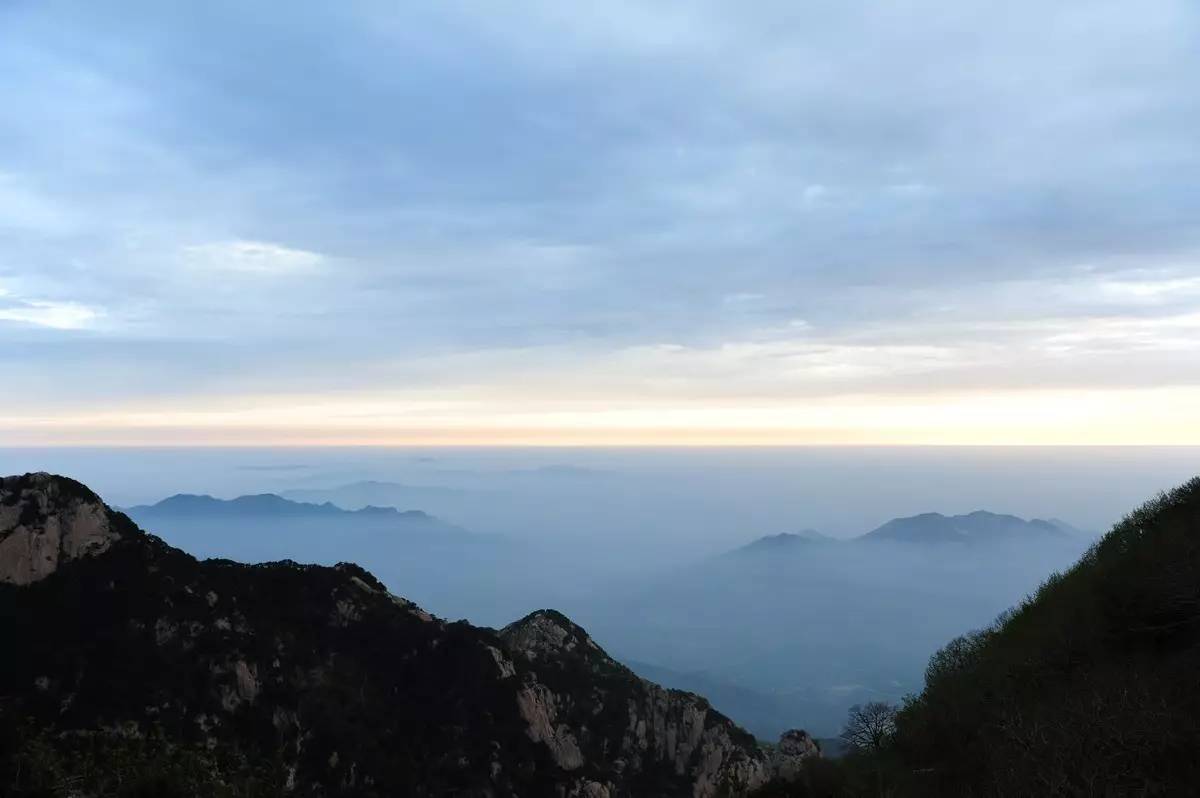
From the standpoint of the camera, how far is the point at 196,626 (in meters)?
91.7

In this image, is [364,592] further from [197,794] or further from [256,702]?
[197,794]

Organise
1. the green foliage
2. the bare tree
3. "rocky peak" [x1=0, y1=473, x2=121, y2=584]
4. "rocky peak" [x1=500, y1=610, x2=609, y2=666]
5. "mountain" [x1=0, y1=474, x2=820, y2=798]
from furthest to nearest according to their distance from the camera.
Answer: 1. "rocky peak" [x1=500, y1=610, x2=609, y2=666]
2. "rocky peak" [x1=0, y1=473, x2=121, y2=584]
3. "mountain" [x1=0, y1=474, x2=820, y2=798]
4. the bare tree
5. the green foliage

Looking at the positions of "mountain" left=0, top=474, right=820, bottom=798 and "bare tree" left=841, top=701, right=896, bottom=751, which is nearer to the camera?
"bare tree" left=841, top=701, right=896, bottom=751

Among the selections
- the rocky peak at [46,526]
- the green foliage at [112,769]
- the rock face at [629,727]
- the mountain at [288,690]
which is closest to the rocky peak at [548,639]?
the rock face at [629,727]

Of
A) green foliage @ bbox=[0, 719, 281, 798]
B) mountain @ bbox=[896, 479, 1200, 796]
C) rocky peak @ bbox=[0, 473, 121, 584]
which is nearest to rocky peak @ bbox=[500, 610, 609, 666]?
green foliage @ bbox=[0, 719, 281, 798]

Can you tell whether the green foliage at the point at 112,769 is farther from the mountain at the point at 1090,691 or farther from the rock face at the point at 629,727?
the rock face at the point at 629,727

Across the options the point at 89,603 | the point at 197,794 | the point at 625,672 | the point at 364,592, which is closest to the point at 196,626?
the point at 89,603

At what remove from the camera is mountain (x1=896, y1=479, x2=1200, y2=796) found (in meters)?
23.5

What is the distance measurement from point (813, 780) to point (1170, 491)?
41239 millimetres

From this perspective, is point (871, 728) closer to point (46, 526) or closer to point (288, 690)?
point (288, 690)

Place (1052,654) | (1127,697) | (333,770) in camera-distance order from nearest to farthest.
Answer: (1127,697) → (1052,654) → (333,770)

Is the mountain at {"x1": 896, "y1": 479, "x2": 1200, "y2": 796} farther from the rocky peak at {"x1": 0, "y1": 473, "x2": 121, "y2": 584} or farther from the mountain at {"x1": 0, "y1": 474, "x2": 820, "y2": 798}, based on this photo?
the rocky peak at {"x1": 0, "y1": 473, "x2": 121, "y2": 584}

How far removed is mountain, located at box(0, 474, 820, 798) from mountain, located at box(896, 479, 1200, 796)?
26.9 metres

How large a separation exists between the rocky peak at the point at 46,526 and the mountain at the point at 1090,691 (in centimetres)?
10546
